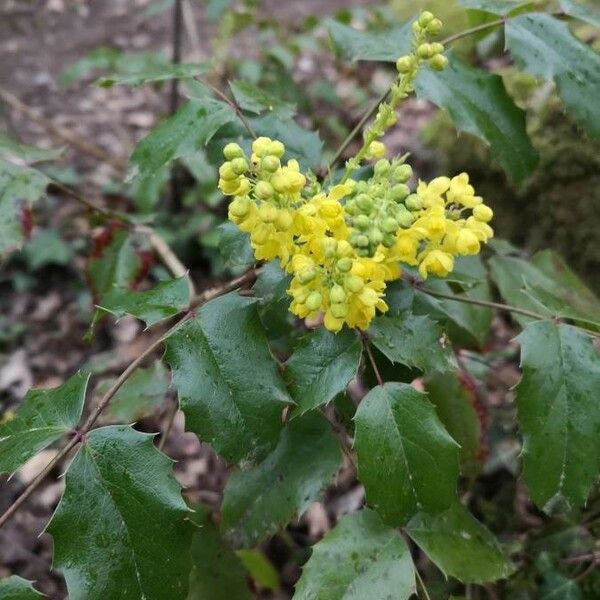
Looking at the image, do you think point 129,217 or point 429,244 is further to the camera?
point 129,217

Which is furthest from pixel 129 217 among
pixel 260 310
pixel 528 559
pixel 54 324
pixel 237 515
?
pixel 528 559

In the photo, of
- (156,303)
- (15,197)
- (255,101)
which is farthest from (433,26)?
(15,197)

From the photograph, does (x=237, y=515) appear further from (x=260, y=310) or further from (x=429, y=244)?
(x=429, y=244)

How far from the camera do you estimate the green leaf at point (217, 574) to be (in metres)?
1.40

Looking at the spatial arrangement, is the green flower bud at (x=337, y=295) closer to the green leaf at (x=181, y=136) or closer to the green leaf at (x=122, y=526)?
the green leaf at (x=122, y=526)

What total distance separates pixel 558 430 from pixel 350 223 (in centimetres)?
49

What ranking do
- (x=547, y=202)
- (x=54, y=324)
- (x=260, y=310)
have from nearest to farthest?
(x=260, y=310)
(x=547, y=202)
(x=54, y=324)

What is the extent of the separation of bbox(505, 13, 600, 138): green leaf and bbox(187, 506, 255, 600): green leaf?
3.76 feet

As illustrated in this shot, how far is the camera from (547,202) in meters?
2.31

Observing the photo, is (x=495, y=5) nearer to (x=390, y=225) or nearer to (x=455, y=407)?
(x=390, y=225)

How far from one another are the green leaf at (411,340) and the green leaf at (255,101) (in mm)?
533

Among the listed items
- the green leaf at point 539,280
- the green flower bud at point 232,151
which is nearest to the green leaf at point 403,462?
the green flower bud at point 232,151

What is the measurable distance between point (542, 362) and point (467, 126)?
50 centimetres

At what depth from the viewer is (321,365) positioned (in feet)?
3.71
